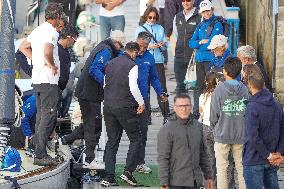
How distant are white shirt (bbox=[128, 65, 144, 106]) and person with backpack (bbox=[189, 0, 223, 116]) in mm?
2516

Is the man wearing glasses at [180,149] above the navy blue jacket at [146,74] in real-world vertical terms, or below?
below

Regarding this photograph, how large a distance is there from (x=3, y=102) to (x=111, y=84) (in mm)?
2058

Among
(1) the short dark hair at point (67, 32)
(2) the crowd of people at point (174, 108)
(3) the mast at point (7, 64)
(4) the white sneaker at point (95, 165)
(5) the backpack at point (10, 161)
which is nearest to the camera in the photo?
(2) the crowd of people at point (174, 108)

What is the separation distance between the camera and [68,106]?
1967cm

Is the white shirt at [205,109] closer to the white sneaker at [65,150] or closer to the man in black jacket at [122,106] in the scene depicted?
the man in black jacket at [122,106]

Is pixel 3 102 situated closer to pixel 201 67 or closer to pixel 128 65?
pixel 128 65

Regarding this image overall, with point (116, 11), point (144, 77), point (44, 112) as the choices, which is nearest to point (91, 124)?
point (144, 77)

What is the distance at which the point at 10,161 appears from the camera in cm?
1552

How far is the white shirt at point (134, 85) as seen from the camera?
1595cm

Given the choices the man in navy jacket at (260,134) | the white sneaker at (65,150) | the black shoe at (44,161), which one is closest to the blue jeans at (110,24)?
the white sneaker at (65,150)

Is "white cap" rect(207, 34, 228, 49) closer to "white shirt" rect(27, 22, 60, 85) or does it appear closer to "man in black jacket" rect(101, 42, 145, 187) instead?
"man in black jacket" rect(101, 42, 145, 187)

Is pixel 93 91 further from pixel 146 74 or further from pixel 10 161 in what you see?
pixel 10 161

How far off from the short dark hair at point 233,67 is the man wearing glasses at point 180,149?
1523 mm

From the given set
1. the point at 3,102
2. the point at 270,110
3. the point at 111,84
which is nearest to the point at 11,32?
the point at 3,102
